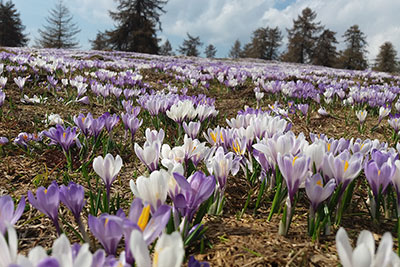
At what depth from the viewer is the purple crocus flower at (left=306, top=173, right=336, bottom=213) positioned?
1032 mm

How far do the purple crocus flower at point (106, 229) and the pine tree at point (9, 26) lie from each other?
56569mm

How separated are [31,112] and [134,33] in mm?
40005

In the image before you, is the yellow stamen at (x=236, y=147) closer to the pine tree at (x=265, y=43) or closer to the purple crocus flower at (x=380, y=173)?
the purple crocus flower at (x=380, y=173)

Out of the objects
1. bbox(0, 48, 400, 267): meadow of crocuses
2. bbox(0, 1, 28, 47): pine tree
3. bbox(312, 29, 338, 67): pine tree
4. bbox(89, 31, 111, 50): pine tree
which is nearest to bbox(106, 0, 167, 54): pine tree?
bbox(89, 31, 111, 50): pine tree

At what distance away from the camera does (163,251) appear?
617mm

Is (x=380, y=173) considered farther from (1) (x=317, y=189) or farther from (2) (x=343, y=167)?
(1) (x=317, y=189)

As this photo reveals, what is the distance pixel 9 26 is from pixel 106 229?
57970 mm

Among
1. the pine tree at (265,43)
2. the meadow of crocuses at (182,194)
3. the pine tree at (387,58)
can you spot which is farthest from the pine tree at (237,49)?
the meadow of crocuses at (182,194)

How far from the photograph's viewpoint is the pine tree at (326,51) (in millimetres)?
49656

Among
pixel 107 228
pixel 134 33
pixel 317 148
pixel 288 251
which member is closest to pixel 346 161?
pixel 317 148

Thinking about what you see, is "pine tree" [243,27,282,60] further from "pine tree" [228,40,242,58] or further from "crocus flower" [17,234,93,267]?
"crocus flower" [17,234,93,267]

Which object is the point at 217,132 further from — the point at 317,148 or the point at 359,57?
the point at 359,57

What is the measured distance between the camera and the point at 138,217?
0.81 m

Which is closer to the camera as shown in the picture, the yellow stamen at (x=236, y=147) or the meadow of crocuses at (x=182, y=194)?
the meadow of crocuses at (x=182, y=194)
